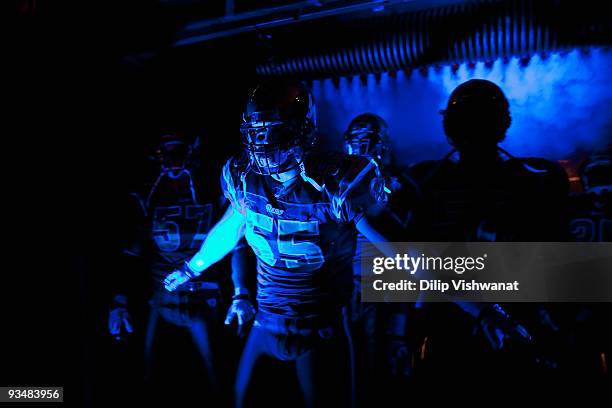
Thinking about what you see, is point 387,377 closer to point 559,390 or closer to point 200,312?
point 559,390

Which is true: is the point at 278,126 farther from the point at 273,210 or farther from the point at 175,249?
the point at 175,249

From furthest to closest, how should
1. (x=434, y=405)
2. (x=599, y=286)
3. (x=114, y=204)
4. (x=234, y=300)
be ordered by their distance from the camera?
1. (x=114, y=204)
2. (x=234, y=300)
3. (x=434, y=405)
4. (x=599, y=286)

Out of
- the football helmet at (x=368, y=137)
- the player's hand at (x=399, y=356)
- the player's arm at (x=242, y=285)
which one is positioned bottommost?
the player's hand at (x=399, y=356)

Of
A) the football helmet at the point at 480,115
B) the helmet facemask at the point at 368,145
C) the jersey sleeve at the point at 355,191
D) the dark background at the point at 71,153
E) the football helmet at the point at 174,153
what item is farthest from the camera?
the dark background at the point at 71,153

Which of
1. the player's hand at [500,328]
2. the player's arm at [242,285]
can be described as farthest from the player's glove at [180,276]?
the player's hand at [500,328]

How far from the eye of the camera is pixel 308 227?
1.62 meters

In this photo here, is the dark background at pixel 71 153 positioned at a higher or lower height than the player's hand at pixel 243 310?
higher

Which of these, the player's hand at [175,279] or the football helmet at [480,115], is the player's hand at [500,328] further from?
the player's hand at [175,279]

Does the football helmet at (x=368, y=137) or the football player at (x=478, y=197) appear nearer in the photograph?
the football player at (x=478, y=197)

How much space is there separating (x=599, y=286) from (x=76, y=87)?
2.35m

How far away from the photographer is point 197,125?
2.07m

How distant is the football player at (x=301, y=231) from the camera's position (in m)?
Result: 1.58

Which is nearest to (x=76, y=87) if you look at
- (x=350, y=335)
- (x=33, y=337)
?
(x=33, y=337)

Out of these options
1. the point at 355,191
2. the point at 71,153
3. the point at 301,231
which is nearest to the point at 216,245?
the point at 301,231
